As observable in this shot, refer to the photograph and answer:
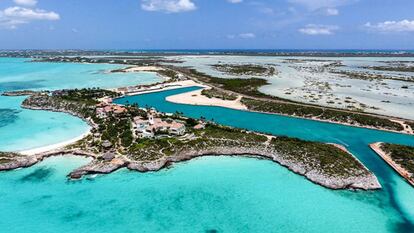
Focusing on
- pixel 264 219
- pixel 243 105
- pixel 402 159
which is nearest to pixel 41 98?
pixel 243 105

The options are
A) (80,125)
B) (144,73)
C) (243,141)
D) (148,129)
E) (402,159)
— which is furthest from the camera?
(144,73)

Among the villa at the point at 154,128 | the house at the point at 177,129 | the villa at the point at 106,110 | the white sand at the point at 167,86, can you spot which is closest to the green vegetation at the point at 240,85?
the white sand at the point at 167,86

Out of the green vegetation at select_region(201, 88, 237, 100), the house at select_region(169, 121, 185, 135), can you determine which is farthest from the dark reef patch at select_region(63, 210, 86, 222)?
the green vegetation at select_region(201, 88, 237, 100)

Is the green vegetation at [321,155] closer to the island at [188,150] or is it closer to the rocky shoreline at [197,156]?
the island at [188,150]

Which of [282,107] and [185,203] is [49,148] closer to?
[185,203]

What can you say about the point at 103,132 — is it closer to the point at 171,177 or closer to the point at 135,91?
the point at 171,177

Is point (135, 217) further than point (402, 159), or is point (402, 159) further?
point (402, 159)
